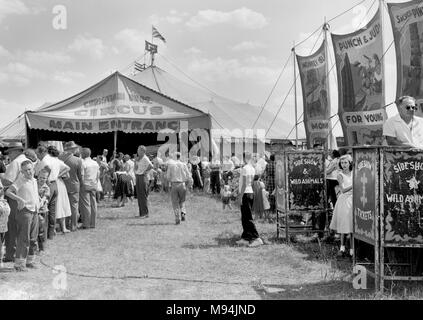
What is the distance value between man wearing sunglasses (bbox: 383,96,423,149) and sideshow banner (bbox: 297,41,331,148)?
8523 millimetres

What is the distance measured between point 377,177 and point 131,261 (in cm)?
415

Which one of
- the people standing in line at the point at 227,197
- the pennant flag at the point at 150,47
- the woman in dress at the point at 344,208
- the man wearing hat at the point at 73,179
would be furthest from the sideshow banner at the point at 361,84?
the pennant flag at the point at 150,47

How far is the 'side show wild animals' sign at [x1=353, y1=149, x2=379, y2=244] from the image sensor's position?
5.91m

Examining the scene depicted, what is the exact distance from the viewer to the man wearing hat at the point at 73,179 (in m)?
11.4

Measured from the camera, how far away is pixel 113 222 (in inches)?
515

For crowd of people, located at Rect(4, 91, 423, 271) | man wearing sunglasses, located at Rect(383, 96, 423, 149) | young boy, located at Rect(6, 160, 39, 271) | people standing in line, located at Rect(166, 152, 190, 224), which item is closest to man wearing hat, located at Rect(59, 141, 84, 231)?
crowd of people, located at Rect(4, 91, 423, 271)

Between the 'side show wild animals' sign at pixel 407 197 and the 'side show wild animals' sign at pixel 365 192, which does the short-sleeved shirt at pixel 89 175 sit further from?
the 'side show wild animals' sign at pixel 407 197

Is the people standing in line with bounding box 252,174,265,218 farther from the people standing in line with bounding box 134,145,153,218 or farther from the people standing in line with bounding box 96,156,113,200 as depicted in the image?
the people standing in line with bounding box 96,156,113,200

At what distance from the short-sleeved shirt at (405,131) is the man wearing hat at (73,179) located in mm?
7343

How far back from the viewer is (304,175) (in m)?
9.73

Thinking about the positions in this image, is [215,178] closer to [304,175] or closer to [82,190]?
[82,190]

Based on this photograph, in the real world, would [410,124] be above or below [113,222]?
above

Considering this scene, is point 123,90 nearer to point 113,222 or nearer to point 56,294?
point 113,222
